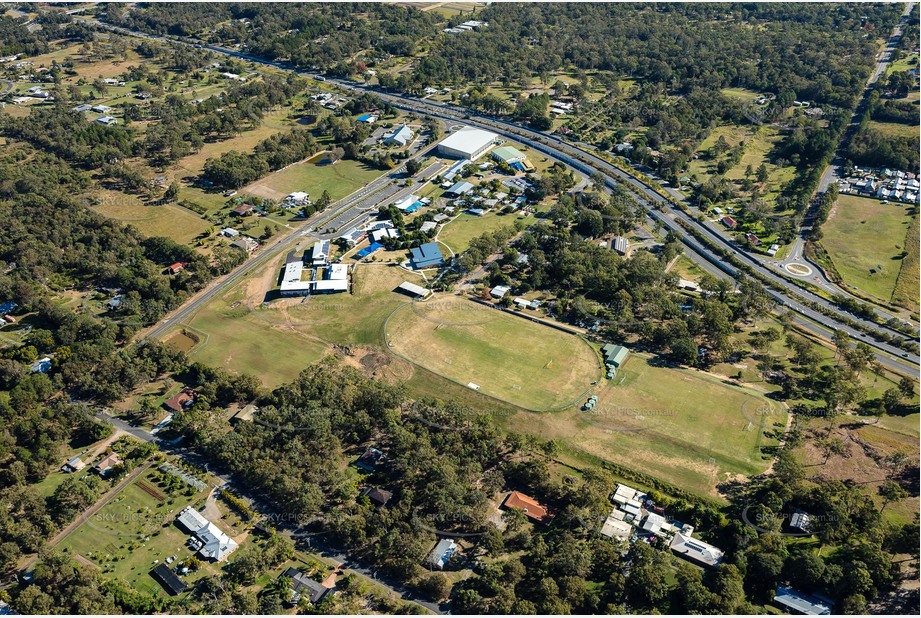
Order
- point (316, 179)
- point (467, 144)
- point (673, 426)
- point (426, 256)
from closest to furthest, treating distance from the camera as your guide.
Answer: point (673, 426) < point (426, 256) < point (316, 179) < point (467, 144)

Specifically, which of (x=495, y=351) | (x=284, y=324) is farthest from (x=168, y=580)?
(x=495, y=351)

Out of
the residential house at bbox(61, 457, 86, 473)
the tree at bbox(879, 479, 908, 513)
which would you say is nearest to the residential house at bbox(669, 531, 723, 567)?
the tree at bbox(879, 479, 908, 513)

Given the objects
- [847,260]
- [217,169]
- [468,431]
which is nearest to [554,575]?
[468,431]

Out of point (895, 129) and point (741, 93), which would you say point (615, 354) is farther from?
point (741, 93)

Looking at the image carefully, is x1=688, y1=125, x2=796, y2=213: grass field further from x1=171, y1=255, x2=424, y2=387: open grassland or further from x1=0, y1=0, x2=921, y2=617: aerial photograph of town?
x1=171, y1=255, x2=424, y2=387: open grassland

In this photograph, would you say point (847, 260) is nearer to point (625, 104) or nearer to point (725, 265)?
point (725, 265)

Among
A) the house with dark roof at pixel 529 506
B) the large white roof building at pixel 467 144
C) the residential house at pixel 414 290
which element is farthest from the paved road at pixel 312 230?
the house with dark roof at pixel 529 506
